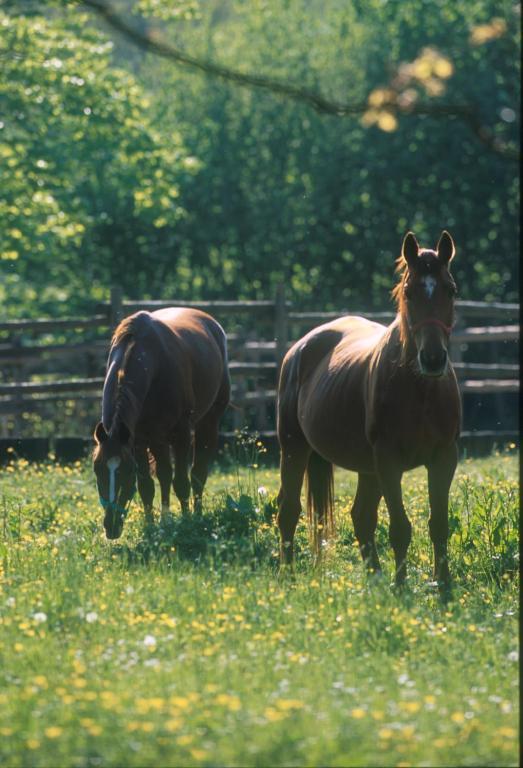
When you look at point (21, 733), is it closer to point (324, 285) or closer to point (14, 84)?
point (14, 84)

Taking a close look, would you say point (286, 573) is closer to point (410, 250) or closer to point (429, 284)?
point (429, 284)

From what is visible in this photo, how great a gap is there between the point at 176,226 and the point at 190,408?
2148cm

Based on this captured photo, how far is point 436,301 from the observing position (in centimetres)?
707

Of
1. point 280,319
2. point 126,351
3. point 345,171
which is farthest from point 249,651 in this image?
point 345,171

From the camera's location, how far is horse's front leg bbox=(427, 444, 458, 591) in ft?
24.2

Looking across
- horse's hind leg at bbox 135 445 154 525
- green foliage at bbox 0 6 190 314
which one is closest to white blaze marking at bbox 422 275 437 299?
horse's hind leg at bbox 135 445 154 525

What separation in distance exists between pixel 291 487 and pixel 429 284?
215cm

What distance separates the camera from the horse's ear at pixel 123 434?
29.5ft

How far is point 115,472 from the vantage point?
8.79 m

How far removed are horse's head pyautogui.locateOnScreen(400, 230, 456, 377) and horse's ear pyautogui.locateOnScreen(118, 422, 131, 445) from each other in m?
2.71

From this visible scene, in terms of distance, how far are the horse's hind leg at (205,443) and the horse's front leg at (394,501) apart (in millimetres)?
3867

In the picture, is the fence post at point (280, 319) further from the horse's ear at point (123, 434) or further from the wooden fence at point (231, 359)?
the horse's ear at point (123, 434)

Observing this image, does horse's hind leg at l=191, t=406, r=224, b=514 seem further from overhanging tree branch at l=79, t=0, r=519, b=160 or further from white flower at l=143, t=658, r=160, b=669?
overhanging tree branch at l=79, t=0, r=519, b=160

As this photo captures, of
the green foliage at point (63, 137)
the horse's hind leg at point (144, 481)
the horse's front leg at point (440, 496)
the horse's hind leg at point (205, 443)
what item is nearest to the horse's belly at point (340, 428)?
the horse's front leg at point (440, 496)
